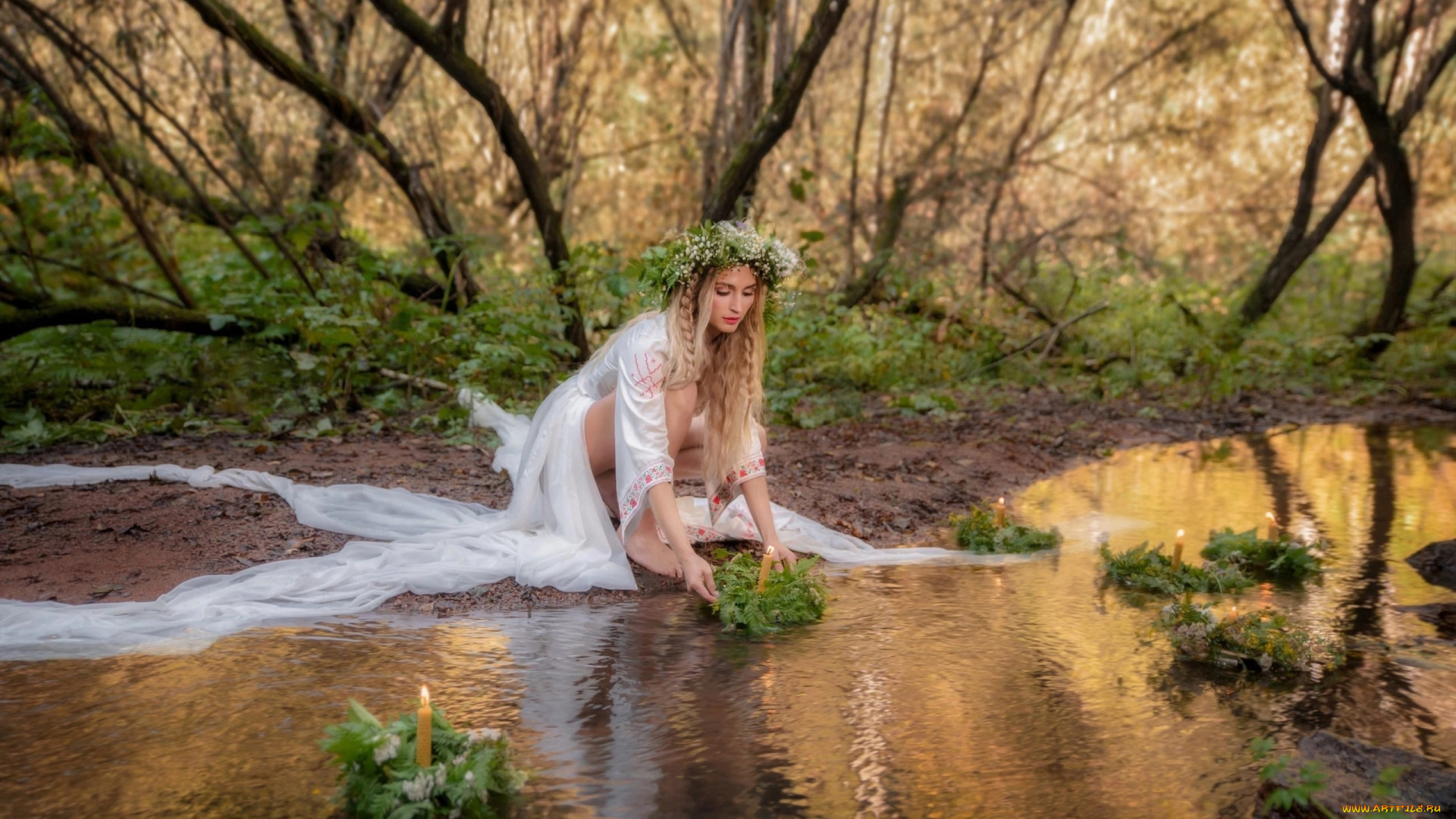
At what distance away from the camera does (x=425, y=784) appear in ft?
7.57

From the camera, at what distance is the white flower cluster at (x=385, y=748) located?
2350mm

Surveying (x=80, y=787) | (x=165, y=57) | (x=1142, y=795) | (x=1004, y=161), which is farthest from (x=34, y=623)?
(x=1004, y=161)

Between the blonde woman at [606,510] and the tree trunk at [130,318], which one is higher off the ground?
the tree trunk at [130,318]

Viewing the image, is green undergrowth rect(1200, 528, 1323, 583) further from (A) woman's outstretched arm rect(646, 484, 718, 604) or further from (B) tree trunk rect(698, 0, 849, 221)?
(B) tree trunk rect(698, 0, 849, 221)

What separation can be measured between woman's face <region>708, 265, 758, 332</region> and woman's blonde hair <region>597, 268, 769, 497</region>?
0.15 ft

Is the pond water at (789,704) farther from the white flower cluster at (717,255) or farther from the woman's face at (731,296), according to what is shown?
the white flower cluster at (717,255)

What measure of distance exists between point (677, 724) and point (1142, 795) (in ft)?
3.73

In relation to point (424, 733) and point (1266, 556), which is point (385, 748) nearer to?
point (424, 733)

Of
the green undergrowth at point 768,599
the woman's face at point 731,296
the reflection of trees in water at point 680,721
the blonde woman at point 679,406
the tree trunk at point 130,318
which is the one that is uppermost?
the tree trunk at point 130,318

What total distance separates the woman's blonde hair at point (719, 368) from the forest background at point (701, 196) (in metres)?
0.51

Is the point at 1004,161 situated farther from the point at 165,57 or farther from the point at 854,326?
the point at 165,57

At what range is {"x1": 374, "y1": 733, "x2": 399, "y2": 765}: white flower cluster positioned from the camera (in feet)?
7.71

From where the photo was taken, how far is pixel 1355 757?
8.24 ft

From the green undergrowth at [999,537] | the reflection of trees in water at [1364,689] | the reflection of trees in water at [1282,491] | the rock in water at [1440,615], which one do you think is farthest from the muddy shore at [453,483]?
the rock in water at [1440,615]
